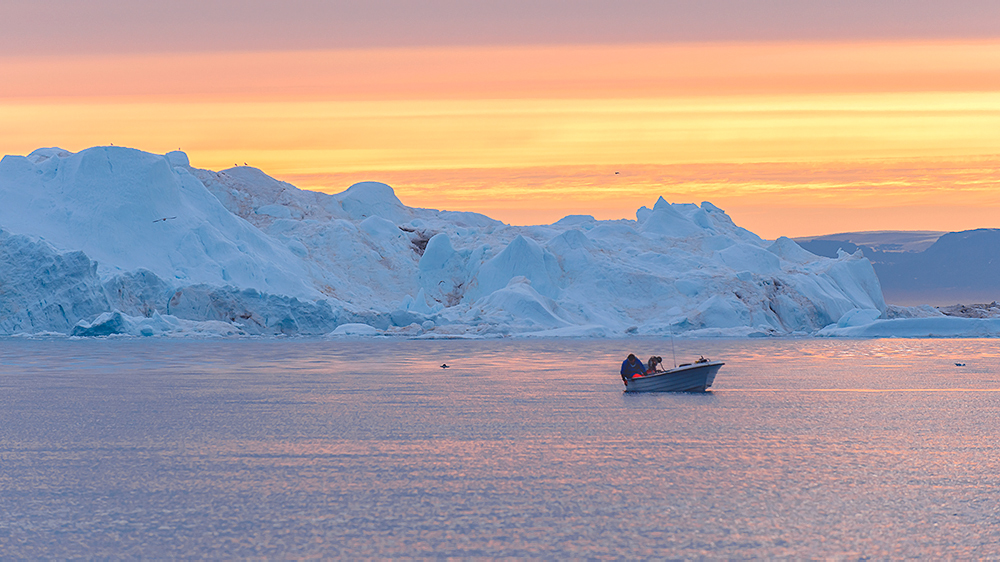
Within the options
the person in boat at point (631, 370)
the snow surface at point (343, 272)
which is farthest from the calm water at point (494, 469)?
the snow surface at point (343, 272)

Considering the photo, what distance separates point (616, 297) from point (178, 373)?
38517 mm

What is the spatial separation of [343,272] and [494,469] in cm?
6079

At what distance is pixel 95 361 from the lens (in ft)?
128

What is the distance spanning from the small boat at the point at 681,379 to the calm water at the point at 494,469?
0.74 m

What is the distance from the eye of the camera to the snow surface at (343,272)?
55.1 meters

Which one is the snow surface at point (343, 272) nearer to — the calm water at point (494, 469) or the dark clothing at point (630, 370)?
the calm water at point (494, 469)

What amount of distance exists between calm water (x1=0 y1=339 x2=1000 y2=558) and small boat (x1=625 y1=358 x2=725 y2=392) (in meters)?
0.74

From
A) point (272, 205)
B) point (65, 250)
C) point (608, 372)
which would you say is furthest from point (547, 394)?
point (272, 205)

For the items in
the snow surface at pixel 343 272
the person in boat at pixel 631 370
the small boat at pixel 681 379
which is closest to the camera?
the small boat at pixel 681 379

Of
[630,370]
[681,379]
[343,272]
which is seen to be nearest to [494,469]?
[630,370]

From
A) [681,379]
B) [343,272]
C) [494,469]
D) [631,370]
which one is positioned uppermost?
[343,272]

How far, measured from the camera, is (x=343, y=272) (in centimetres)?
7381

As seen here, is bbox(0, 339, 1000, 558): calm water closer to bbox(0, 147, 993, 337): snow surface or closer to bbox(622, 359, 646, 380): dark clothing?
bbox(622, 359, 646, 380): dark clothing

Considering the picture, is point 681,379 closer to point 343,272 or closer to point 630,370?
point 630,370
